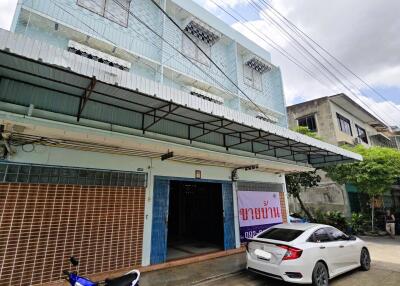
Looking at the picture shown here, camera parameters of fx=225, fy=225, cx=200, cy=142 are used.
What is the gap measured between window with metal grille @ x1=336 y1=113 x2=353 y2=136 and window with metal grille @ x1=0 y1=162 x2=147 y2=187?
18.2 meters

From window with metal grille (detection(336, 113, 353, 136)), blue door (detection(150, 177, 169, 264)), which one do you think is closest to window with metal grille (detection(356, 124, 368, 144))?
window with metal grille (detection(336, 113, 353, 136))

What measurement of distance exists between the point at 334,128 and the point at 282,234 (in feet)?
49.1

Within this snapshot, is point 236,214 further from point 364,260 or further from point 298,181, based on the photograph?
point 298,181

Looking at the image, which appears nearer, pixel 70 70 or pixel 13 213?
pixel 70 70

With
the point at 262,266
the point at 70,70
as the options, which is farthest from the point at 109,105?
the point at 262,266

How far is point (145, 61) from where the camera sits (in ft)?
27.2

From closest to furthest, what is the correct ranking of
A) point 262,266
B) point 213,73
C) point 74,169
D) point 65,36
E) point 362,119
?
point 262,266
point 74,169
point 65,36
point 213,73
point 362,119

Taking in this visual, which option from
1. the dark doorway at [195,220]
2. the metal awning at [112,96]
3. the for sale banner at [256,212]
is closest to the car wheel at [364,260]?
the metal awning at [112,96]

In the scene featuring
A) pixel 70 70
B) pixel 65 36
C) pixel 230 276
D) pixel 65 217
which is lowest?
pixel 230 276

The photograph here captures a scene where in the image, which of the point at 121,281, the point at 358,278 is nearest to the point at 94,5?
the point at 121,281

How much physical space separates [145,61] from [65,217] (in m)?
5.74

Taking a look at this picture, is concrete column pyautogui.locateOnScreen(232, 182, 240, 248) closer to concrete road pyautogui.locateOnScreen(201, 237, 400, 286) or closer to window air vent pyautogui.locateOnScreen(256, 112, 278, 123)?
concrete road pyautogui.locateOnScreen(201, 237, 400, 286)

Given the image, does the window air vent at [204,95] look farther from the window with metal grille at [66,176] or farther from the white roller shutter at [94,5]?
the window with metal grille at [66,176]

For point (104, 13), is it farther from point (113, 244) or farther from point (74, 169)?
point (113, 244)
